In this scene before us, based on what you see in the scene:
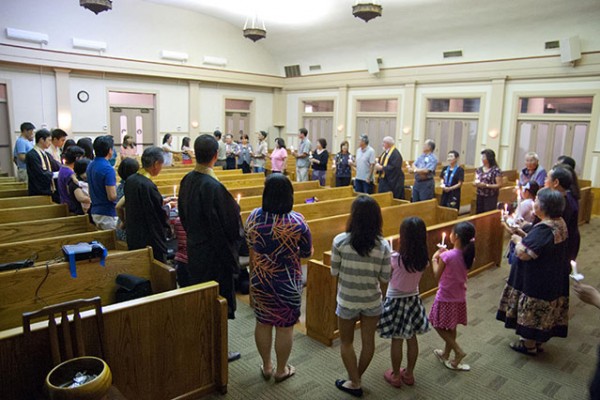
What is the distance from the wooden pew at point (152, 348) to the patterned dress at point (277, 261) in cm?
24

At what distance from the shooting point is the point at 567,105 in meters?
9.02

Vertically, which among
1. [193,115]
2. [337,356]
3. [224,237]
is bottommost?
[337,356]

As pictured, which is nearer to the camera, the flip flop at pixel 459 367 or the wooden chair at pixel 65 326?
the wooden chair at pixel 65 326

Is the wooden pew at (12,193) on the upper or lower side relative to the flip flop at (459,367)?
upper

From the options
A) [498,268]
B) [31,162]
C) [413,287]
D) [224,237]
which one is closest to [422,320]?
[413,287]

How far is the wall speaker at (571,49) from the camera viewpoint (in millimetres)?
8375

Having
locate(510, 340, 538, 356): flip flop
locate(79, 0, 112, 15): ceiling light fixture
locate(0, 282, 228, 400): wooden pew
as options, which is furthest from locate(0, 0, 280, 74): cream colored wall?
locate(510, 340, 538, 356): flip flop

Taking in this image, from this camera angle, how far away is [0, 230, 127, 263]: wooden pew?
9.91 feet

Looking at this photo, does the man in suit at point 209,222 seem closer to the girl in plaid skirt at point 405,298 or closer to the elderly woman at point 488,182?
the girl in plaid skirt at point 405,298

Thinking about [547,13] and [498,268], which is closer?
[498,268]

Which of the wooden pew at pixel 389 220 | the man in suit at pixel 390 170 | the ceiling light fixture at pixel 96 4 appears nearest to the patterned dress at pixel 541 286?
the wooden pew at pixel 389 220

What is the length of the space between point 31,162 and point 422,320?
→ 4.55 meters

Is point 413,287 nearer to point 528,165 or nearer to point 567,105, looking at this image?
point 528,165

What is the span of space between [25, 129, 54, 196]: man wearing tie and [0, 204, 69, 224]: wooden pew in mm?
889
